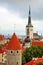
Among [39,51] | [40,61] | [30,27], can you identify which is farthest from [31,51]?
[30,27]

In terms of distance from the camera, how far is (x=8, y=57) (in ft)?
123

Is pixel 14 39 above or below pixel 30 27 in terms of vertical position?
below

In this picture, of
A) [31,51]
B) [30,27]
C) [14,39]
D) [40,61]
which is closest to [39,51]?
[31,51]

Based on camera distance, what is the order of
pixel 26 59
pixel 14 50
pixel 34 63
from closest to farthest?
pixel 14 50 < pixel 34 63 < pixel 26 59

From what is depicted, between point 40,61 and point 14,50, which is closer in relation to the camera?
point 14,50

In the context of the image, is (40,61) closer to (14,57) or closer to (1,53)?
(14,57)

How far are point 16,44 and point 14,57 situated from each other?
1.54 metres

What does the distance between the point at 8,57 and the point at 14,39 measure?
223 centimetres

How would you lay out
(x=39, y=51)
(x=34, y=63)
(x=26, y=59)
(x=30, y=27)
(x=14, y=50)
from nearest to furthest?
(x=14, y=50) < (x=34, y=63) < (x=26, y=59) < (x=39, y=51) < (x=30, y=27)

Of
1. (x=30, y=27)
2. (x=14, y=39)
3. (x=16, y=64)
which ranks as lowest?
(x=16, y=64)

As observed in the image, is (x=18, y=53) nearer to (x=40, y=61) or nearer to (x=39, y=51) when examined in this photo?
(x=40, y=61)

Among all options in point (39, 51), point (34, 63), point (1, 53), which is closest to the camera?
point (34, 63)

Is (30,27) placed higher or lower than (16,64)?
higher

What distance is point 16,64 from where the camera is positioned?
37.4 metres
